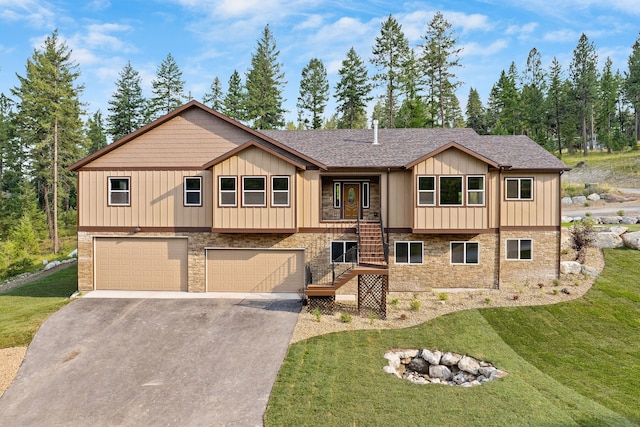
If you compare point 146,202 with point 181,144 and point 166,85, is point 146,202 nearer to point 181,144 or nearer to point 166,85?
point 181,144

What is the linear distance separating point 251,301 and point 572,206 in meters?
30.1

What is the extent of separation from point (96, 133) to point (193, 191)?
49.9 metres

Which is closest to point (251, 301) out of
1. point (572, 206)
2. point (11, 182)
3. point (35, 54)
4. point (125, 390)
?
point (125, 390)

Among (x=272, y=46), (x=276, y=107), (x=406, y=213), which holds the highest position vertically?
(x=272, y=46)

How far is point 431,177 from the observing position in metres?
15.2

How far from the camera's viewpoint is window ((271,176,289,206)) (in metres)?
15.5

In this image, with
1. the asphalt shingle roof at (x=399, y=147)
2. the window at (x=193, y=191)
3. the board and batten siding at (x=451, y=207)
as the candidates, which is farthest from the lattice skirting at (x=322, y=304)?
the window at (x=193, y=191)

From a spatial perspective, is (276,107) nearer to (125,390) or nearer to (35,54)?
(35,54)

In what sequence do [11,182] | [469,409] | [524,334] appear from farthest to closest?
[11,182] < [524,334] < [469,409]

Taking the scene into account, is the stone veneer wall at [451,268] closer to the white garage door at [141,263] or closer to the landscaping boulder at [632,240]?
the landscaping boulder at [632,240]

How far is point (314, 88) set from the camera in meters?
43.7

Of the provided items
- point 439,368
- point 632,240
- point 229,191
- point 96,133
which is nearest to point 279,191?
point 229,191

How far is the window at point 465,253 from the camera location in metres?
16.1

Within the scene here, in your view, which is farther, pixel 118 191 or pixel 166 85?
pixel 166 85
